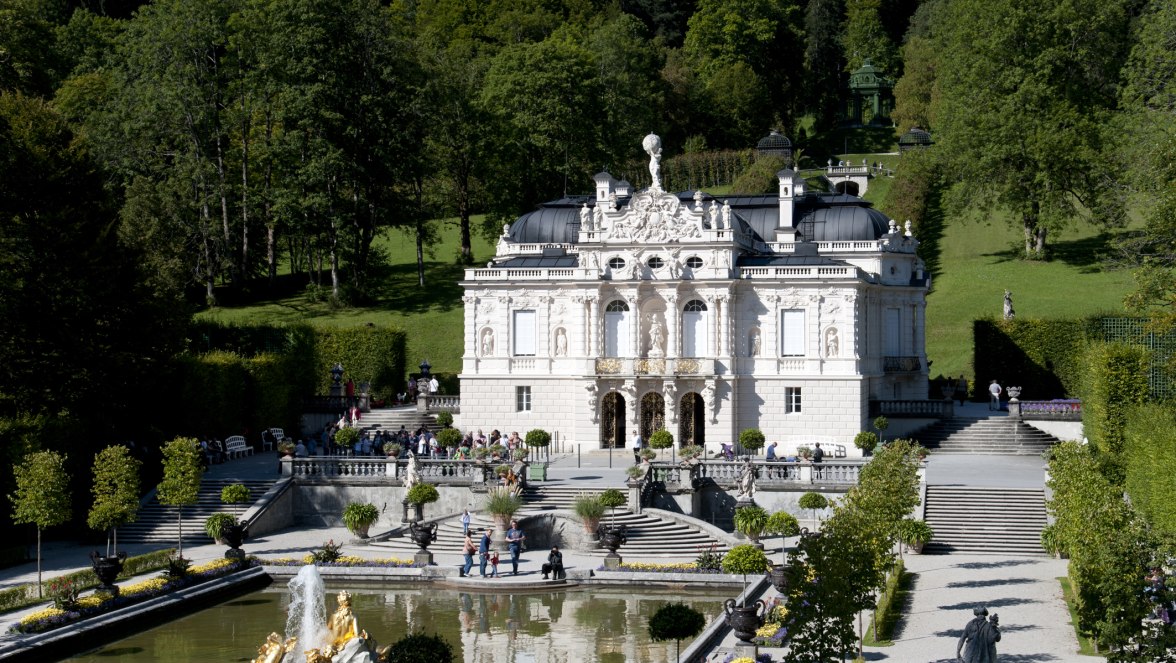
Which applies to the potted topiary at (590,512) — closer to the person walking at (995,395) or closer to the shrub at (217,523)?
the shrub at (217,523)

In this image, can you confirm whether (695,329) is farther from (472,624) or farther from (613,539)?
(472,624)

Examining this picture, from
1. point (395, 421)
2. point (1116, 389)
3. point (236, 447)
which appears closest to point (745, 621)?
point (1116, 389)

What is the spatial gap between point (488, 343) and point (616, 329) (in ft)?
16.6

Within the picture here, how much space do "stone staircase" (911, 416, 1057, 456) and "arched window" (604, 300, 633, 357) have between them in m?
11.4

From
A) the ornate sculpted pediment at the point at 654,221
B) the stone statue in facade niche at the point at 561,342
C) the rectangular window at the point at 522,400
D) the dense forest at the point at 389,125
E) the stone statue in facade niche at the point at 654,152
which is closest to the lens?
the ornate sculpted pediment at the point at 654,221

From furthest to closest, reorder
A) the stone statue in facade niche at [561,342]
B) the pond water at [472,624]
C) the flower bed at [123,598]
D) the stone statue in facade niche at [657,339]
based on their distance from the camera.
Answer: the stone statue in facade niche at [561,342], the stone statue in facade niche at [657,339], the flower bed at [123,598], the pond water at [472,624]

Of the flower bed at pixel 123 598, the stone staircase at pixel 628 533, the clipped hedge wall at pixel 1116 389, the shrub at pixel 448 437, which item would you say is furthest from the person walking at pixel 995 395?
the flower bed at pixel 123 598

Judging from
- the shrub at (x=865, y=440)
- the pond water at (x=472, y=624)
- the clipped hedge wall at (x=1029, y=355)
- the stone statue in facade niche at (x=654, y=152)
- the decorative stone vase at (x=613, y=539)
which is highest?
the stone statue in facade niche at (x=654, y=152)

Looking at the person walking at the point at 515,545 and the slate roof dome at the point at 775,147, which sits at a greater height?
the slate roof dome at the point at 775,147

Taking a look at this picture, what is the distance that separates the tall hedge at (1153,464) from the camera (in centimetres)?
3406

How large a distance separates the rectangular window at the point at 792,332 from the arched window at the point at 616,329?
5781 mm

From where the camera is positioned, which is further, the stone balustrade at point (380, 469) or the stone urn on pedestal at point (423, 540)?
the stone balustrade at point (380, 469)

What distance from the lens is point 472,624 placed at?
33562 mm

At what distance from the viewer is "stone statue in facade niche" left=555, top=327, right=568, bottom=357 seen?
56.2 m
